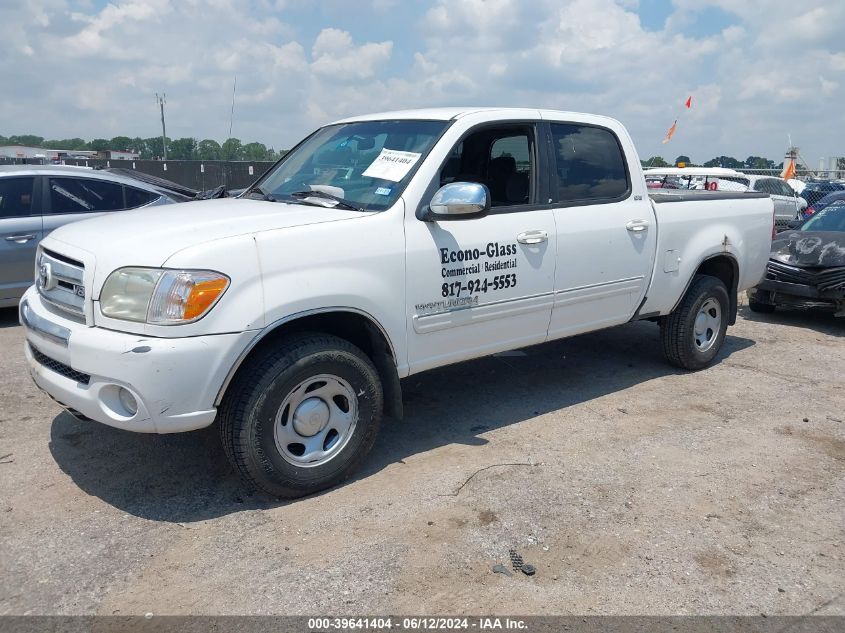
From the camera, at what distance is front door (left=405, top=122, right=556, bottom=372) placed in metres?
4.10

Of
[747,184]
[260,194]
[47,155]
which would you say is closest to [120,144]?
[47,155]

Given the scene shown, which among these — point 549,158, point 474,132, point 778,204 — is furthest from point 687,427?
point 778,204

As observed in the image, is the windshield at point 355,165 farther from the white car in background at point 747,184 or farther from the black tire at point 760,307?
the white car in background at point 747,184

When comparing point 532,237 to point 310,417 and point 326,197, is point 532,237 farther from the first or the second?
point 310,417

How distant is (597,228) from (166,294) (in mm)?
2894

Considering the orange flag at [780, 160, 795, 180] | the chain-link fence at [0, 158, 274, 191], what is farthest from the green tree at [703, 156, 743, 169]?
the chain-link fence at [0, 158, 274, 191]

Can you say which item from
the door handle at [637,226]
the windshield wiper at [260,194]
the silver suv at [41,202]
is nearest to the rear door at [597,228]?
the door handle at [637,226]

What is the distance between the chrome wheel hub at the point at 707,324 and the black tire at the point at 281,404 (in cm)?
337

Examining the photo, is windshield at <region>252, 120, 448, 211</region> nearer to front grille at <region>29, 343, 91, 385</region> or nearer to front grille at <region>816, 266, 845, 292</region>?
front grille at <region>29, 343, 91, 385</region>

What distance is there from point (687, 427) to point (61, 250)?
12.8 ft

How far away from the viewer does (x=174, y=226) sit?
366 cm

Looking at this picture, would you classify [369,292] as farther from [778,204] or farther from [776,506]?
[778,204]

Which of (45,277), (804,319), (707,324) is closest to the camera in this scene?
(45,277)

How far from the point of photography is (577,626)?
2840 millimetres
